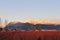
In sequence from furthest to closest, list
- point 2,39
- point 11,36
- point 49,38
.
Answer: point 2,39
point 11,36
point 49,38

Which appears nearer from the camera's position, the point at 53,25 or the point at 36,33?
the point at 36,33

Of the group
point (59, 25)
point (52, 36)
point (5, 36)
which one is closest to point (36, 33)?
point (52, 36)

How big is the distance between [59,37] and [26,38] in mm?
2527

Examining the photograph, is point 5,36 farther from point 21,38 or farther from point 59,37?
point 59,37

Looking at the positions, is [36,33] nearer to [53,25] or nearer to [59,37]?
[59,37]

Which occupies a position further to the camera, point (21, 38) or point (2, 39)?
point (2, 39)

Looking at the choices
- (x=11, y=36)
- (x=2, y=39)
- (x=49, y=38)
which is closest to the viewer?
(x=49, y=38)

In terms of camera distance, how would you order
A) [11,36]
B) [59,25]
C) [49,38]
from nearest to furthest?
1. [49,38]
2. [11,36]
3. [59,25]

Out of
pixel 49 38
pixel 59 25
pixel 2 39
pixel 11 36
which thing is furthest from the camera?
pixel 59 25

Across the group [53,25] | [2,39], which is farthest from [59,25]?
[2,39]

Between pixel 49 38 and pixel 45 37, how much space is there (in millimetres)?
310

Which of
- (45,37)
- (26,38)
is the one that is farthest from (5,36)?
(45,37)

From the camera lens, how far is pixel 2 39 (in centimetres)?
1866

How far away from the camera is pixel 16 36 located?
17.2m
